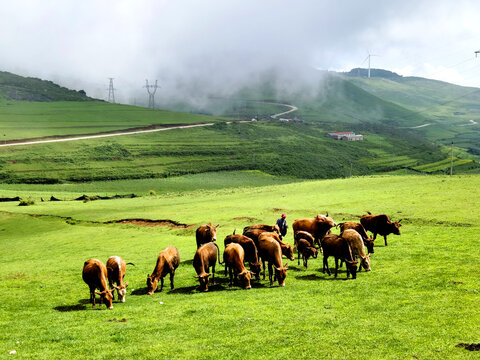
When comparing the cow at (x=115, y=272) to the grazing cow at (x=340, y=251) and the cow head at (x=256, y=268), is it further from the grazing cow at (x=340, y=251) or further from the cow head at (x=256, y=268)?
the grazing cow at (x=340, y=251)

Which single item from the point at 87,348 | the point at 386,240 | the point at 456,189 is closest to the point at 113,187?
the point at 456,189

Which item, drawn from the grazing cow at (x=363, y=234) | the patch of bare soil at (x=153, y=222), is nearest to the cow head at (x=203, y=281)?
the grazing cow at (x=363, y=234)

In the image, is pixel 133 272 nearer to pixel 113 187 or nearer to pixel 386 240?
pixel 386 240

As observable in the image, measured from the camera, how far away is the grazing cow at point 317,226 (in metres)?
30.8

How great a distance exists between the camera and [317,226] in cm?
3089

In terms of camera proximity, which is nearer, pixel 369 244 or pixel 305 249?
pixel 305 249

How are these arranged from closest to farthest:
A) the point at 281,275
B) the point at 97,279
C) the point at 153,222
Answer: the point at 97,279, the point at 281,275, the point at 153,222

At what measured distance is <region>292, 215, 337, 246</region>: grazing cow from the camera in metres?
30.8

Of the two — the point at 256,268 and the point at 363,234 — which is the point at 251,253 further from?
the point at 363,234

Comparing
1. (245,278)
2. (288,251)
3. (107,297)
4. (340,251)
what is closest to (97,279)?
(107,297)

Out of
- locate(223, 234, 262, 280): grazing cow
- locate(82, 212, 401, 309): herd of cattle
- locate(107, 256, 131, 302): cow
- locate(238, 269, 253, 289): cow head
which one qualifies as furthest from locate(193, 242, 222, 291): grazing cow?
locate(107, 256, 131, 302): cow

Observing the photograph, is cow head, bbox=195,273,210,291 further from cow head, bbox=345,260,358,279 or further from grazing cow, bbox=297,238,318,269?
cow head, bbox=345,260,358,279

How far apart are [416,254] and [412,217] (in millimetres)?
15070

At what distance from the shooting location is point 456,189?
5353cm
